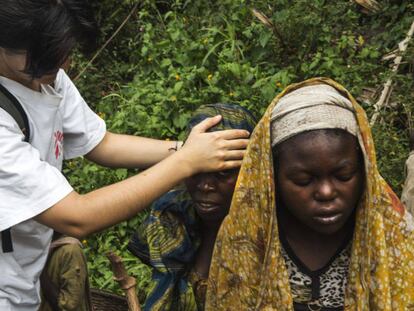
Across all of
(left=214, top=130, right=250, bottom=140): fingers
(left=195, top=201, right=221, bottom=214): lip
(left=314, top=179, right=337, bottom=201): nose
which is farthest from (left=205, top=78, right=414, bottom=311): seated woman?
(left=214, top=130, right=250, bottom=140): fingers

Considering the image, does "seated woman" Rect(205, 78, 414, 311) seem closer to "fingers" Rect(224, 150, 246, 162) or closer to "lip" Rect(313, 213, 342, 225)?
"lip" Rect(313, 213, 342, 225)

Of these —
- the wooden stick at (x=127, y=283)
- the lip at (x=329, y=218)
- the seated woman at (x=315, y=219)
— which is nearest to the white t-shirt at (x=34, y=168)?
the wooden stick at (x=127, y=283)

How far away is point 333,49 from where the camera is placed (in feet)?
17.0

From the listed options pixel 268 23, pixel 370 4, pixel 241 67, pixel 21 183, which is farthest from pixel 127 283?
pixel 370 4

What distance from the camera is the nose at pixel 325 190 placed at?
203 centimetres

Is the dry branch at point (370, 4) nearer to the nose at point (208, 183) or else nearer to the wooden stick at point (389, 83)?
the wooden stick at point (389, 83)

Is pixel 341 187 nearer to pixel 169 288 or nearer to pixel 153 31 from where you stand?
pixel 169 288

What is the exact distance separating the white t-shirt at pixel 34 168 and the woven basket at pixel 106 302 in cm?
77

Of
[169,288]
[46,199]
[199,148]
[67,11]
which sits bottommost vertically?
[169,288]

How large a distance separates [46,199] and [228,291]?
642mm

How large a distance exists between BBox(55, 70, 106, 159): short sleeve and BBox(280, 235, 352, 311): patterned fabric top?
1.10m

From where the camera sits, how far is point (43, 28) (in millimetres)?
2346

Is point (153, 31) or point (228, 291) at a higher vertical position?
point (153, 31)

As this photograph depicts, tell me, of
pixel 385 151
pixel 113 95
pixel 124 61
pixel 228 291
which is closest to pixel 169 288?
pixel 228 291
